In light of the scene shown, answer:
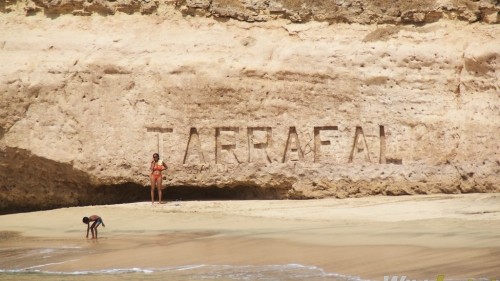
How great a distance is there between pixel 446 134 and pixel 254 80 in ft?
7.73

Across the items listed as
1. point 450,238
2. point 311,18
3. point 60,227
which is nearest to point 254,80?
point 311,18

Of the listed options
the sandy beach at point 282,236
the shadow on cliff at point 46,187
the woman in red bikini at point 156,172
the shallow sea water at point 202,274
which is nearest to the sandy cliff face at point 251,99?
Answer: the shadow on cliff at point 46,187

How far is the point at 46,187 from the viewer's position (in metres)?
11.6

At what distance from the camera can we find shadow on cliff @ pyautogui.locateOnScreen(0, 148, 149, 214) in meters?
11.5

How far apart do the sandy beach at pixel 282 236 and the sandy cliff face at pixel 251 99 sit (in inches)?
15.0

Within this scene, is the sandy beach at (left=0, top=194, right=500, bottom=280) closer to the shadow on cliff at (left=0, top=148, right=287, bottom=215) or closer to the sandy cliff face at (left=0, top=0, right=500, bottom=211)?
the shadow on cliff at (left=0, top=148, right=287, bottom=215)

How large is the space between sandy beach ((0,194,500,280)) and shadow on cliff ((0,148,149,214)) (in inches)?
9.9

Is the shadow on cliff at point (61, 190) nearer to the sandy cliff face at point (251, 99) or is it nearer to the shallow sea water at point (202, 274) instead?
the sandy cliff face at point (251, 99)

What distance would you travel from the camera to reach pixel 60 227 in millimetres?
10523

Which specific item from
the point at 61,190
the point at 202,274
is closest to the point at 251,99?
the point at 61,190

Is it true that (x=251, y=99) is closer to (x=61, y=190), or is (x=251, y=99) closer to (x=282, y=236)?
(x=61, y=190)

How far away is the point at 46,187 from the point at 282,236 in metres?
4.23

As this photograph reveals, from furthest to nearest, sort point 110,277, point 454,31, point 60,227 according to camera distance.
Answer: point 454,31
point 60,227
point 110,277

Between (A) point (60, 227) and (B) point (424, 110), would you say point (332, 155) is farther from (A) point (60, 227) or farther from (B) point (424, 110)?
(A) point (60, 227)
